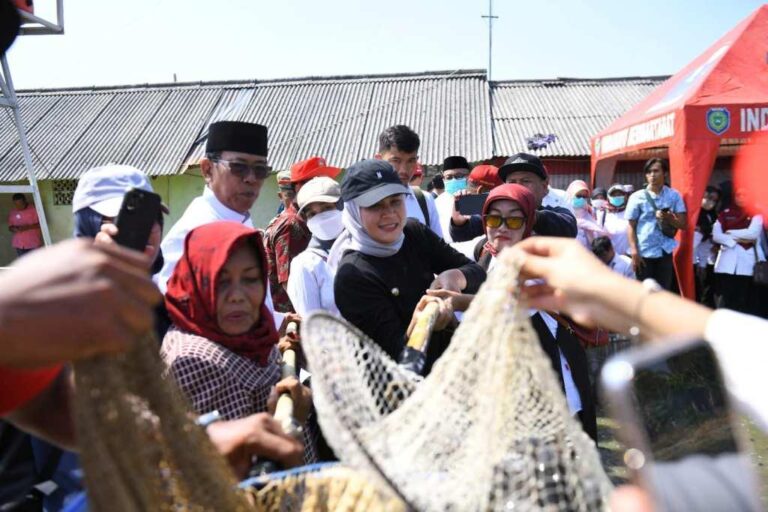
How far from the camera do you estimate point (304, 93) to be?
21.6 m

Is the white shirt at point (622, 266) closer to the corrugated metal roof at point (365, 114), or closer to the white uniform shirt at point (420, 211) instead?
the white uniform shirt at point (420, 211)

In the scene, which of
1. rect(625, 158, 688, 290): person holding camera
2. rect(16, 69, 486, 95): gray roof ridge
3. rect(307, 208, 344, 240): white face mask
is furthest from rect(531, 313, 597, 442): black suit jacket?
rect(16, 69, 486, 95): gray roof ridge

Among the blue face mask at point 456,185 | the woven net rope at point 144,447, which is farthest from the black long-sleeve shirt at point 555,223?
the woven net rope at point 144,447

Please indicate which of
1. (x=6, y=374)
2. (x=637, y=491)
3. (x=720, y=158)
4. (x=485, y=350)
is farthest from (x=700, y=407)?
(x=720, y=158)

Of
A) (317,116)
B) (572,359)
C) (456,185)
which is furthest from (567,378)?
(317,116)

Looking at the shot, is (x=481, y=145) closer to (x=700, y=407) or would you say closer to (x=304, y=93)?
(x=304, y=93)

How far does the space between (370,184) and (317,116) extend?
17.7 meters

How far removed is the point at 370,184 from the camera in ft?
9.25

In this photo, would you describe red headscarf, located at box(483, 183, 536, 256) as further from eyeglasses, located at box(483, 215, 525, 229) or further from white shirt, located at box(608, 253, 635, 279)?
white shirt, located at box(608, 253, 635, 279)

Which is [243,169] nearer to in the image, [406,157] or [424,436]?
[406,157]

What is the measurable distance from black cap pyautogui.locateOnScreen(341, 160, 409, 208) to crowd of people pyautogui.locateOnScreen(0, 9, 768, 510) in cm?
1

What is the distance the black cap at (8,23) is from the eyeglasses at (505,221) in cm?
235

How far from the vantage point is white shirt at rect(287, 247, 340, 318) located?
3027 mm

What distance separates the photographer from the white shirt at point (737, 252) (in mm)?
7478
